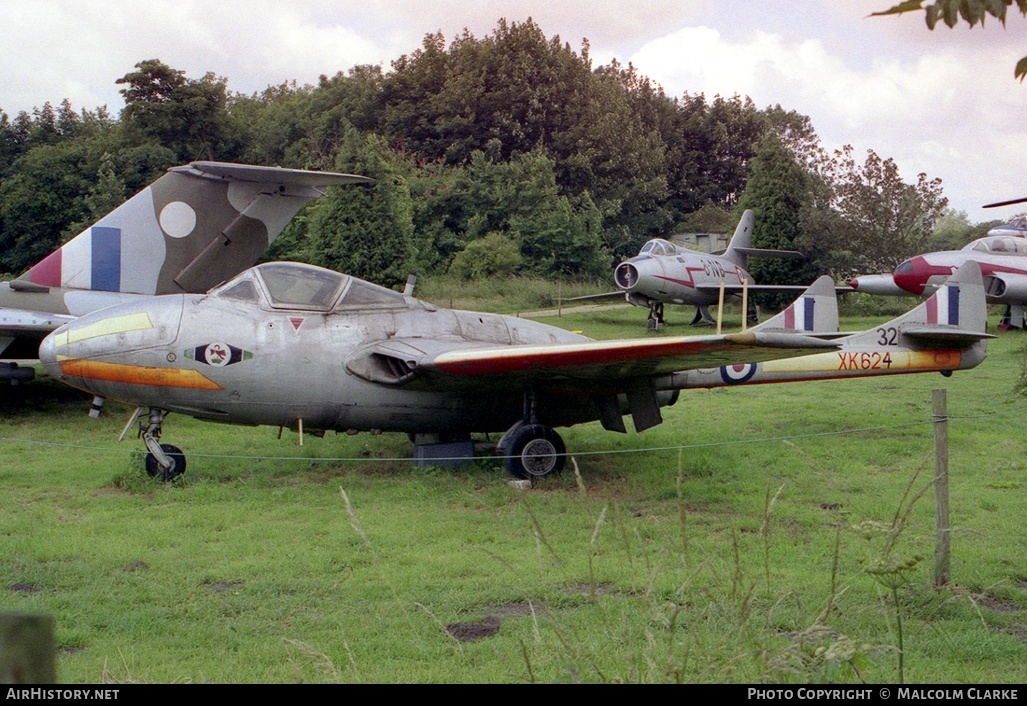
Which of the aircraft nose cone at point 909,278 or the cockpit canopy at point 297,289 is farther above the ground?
the aircraft nose cone at point 909,278

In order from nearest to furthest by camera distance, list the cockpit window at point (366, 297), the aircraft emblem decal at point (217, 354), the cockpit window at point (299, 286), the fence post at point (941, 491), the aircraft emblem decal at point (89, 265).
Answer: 1. the fence post at point (941, 491)
2. the aircraft emblem decal at point (217, 354)
3. the cockpit window at point (299, 286)
4. the cockpit window at point (366, 297)
5. the aircraft emblem decal at point (89, 265)

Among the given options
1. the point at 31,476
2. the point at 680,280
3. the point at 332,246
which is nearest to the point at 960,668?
the point at 31,476

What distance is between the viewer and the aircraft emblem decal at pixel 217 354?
8.95m

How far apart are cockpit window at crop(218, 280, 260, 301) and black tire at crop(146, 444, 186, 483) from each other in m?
1.68

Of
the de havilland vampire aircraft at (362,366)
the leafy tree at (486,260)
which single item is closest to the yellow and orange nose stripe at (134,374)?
the de havilland vampire aircraft at (362,366)

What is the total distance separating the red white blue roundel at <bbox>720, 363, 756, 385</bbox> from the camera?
→ 10.6 m

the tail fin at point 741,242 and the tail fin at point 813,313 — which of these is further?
the tail fin at point 741,242

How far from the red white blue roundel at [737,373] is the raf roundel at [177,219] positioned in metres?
7.76

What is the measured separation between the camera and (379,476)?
32.4 ft

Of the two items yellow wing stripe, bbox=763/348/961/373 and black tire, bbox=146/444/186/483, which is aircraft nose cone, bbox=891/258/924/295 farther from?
black tire, bbox=146/444/186/483

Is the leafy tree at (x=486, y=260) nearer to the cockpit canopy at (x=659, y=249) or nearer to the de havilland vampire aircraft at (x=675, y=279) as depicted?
the de havilland vampire aircraft at (x=675, y=279)
